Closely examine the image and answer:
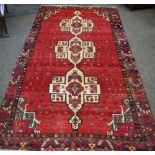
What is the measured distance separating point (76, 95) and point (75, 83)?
150 mm

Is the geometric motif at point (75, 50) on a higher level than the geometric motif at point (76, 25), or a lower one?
lower

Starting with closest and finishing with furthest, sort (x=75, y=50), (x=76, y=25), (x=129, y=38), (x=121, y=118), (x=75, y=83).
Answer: (x=121, y=118) → (x=75, y=83) → (x=75, y=50) → (x=129, y=38) → (x=76, y=25)

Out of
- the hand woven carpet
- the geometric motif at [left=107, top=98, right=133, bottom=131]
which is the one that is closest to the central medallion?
the hand woven carpet

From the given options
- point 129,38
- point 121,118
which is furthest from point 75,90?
point 129,38

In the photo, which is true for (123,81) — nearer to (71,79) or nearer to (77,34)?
(71,79)

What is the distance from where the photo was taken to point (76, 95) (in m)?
2.09

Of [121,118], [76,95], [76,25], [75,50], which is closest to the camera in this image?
[121,118]

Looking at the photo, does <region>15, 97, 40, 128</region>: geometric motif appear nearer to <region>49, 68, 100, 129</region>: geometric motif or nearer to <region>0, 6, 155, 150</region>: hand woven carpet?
<region>0, 6, 155, 150</region>: hand woven carpet

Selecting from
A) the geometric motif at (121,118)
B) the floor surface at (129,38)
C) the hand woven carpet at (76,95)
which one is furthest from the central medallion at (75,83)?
the floor surface at (129,38)

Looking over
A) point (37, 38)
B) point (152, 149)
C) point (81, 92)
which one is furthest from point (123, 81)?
point (37, 38)

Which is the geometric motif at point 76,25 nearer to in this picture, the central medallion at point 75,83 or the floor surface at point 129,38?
the central medallion at point 75,83

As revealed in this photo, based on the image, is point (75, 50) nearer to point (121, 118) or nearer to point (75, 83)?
point (75, 83)

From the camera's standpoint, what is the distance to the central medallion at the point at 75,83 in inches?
79.6

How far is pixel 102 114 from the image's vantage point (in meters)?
1.91
